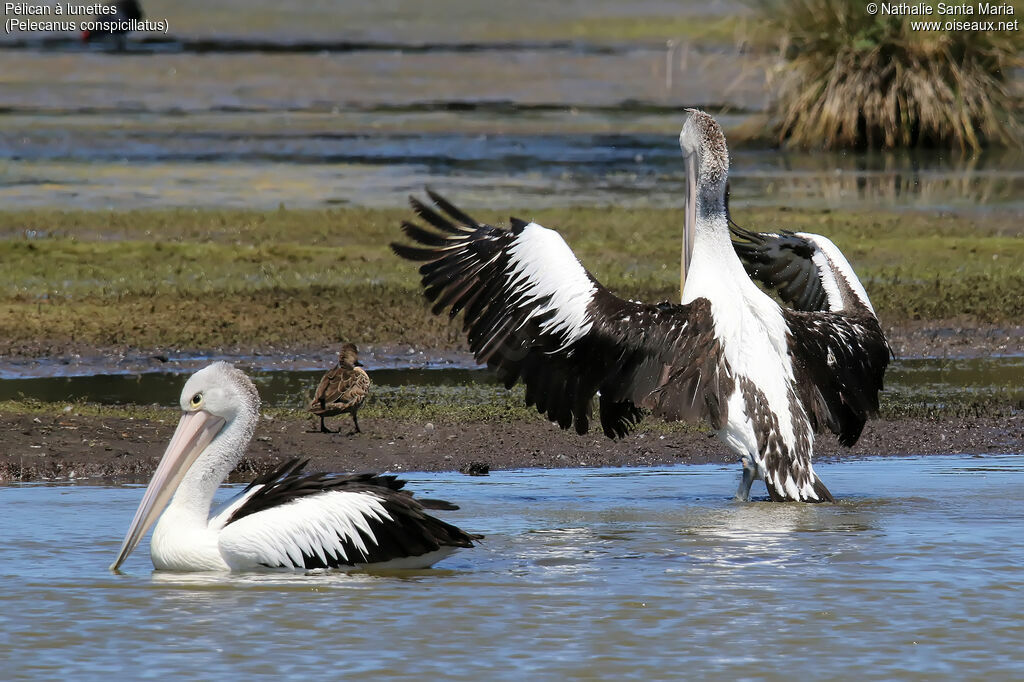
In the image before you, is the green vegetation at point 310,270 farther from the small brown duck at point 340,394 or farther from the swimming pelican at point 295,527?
the swimming pelican at point 295,527

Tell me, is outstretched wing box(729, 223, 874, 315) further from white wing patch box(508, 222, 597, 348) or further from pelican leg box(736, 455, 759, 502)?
white wing patch box(508, 222, 597, 348)

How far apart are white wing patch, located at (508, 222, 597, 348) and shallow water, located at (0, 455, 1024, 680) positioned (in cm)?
77

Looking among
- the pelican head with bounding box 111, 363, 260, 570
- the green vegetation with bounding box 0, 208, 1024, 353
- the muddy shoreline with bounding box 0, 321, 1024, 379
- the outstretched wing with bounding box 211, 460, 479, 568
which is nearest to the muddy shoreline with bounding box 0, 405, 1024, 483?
the pelican head with bounding box 111, 363, 260, 570

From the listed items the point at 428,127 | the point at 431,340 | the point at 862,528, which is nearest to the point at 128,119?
the point at 428,127

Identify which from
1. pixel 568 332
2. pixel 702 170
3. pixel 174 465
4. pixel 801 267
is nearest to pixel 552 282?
pixel 568 332

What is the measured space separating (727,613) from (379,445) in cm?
341

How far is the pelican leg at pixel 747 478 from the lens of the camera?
7.76 meters

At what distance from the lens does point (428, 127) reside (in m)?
23.9

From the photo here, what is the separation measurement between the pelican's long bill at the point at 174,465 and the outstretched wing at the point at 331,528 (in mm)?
266

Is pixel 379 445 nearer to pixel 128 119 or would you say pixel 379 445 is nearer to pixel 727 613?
pixel 727 613

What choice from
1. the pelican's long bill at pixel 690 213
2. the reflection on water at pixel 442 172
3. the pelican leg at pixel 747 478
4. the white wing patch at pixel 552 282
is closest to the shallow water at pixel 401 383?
the pelican's long bill at pixel 690 213

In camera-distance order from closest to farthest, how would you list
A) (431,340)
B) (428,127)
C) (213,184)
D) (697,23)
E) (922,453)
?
(922,453) < (431,340) < (213,184) < (428,127) < (697,23)

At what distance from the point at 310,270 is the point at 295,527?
7.81 meters

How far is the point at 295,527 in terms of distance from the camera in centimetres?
646
